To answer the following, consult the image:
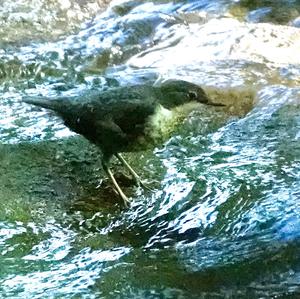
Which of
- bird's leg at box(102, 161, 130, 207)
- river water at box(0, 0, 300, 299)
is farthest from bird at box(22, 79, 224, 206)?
river water at box(0, 0, 300, 299)

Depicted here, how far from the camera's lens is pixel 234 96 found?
17.5ft

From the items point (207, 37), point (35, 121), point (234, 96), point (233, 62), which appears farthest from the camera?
point (207, 37)

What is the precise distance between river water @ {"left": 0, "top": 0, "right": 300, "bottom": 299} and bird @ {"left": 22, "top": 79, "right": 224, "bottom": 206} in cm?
23

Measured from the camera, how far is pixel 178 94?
13.1ft

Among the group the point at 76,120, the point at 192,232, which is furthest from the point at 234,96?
the point at 192,232

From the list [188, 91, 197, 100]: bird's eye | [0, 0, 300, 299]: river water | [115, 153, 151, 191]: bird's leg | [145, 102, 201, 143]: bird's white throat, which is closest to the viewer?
[0, 0, 300, 299]: river water

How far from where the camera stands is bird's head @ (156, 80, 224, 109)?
389cm

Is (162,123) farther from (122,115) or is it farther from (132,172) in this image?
(132,172)

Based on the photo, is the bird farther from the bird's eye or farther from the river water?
the river water

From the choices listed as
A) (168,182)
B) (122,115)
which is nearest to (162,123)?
(122,115)

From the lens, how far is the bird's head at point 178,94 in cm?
389

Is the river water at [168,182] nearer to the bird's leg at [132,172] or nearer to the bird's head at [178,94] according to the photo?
the bird's leg at [132,172]

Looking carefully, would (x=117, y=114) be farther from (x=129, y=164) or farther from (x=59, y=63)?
(x=59, y=63)

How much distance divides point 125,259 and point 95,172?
1.06 metres
